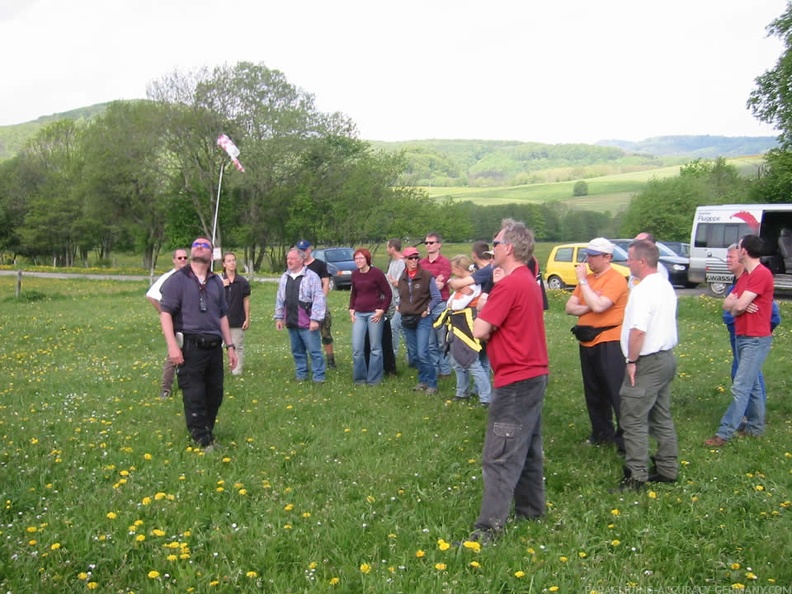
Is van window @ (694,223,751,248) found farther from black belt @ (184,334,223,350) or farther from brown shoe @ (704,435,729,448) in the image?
black belt @ (184,334,223,350)

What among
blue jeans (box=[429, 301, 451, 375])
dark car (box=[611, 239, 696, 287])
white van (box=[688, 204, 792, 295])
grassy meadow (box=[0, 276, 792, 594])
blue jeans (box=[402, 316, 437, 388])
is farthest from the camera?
dark car (box=[611, 239, 696, 287])

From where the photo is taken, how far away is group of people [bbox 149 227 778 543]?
4375mm

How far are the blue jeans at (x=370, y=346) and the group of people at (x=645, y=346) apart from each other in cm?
349

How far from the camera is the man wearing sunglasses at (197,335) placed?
6.20 meters

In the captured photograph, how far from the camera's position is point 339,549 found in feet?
14.0

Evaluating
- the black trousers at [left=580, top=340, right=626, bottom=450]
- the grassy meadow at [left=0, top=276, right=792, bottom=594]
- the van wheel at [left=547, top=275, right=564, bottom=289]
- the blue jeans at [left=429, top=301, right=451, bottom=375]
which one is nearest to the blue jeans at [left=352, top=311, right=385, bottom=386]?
the grassy meadow at [left=0, top=276, right=792, bottom=594]

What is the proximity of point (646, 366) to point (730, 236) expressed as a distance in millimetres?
19371

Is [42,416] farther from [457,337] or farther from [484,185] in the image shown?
[484,185]

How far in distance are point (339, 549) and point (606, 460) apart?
286 centimetres

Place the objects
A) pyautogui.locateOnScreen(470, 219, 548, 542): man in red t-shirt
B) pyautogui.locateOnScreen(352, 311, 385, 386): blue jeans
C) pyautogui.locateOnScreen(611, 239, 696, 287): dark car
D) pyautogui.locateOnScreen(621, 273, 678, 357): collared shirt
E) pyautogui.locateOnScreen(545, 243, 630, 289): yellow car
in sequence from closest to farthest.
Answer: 1. pyautogui.locateOnScreen(470, 219, 548, 542): man in red t-shirt
2. pyautogui.locateOnScreen(621, 273, 678, 357): collared shirt
3. pyautogui.locateOnScreen(352, 311, 385, 386): blue jeans
4. pyautogui.locateOnScreen(545, 243, 630, 289): yellow car
5. pyautogui.locateOnScreen(611, 239, 696, 287): dark car

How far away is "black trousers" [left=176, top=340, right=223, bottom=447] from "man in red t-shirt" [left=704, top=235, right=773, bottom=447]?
4.83 meters

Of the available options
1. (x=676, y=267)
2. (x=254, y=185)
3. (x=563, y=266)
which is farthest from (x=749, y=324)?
(x=254, y=185)

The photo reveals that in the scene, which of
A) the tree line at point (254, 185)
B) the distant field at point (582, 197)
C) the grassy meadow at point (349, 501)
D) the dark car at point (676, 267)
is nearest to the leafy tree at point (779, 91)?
the tree line at point (254, 185)

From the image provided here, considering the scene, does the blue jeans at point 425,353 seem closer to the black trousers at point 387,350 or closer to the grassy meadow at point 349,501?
the grassy meadow at point 349,501
